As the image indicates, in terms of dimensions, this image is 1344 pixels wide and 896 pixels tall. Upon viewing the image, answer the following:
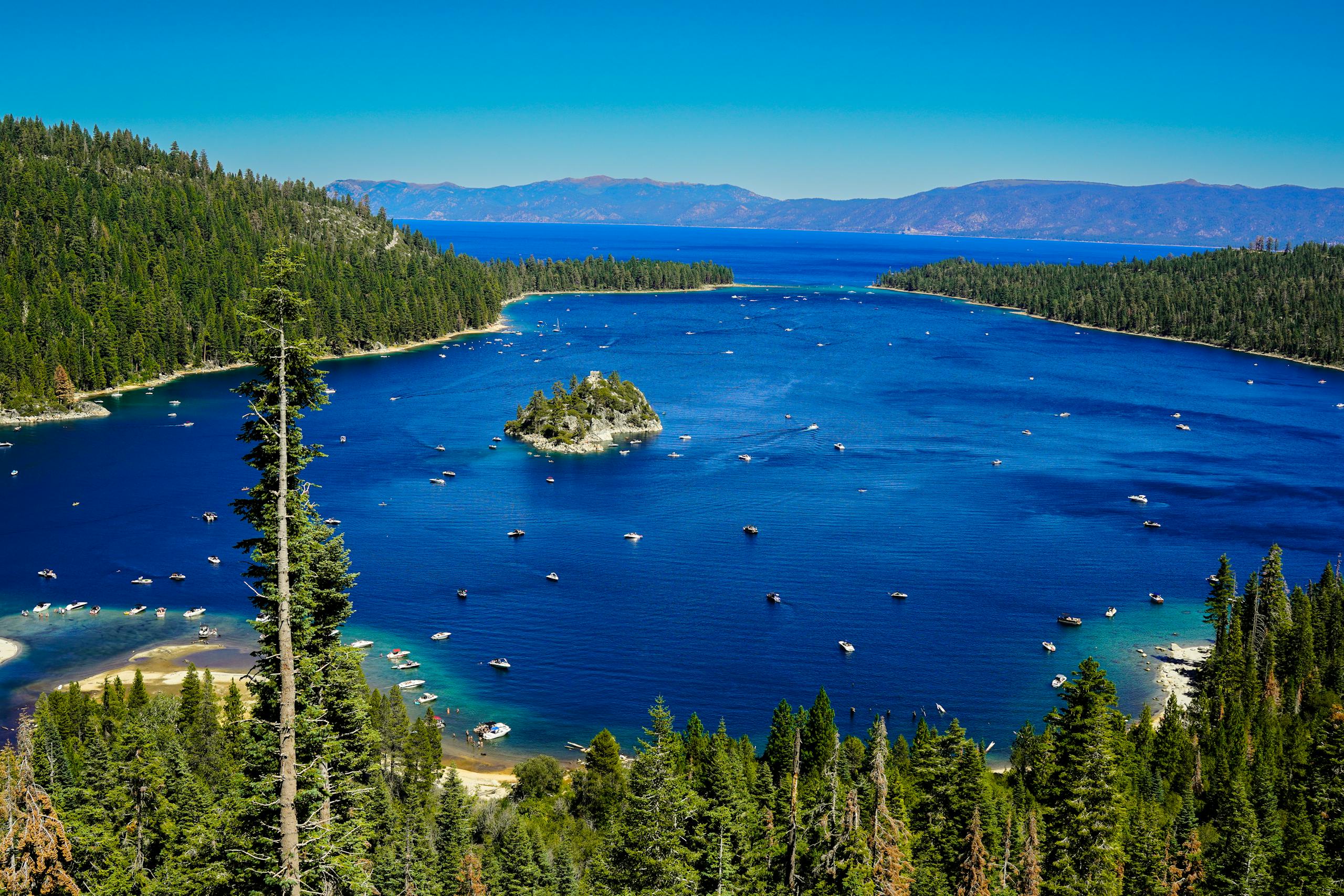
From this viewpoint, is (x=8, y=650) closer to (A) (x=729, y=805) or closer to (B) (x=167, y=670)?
(B) (x=167, y=670)

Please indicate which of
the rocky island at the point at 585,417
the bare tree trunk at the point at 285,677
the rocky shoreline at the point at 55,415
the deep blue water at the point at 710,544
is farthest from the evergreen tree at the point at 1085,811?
the rocky shoreline at the point at 55,415

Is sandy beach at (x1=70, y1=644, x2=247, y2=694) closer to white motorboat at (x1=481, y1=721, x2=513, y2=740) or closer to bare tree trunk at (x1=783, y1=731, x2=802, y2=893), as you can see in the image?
white motorboat at (x1=481, y1=721, x2=513, y2=740)

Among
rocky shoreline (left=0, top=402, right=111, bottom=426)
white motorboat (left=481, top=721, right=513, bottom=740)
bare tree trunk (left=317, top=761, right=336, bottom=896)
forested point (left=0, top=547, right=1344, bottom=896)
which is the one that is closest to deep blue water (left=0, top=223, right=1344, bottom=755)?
white motorboat (left=481, top=721, right=513, bottom=740)

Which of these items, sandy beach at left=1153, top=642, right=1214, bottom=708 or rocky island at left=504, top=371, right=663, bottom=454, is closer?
sandy beach at left=1153, top=642, right=1214, bottom=708

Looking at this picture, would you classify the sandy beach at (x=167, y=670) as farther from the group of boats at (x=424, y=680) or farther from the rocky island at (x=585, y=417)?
the rocky island at (x=585, y=417)

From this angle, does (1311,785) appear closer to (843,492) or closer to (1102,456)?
(843,492)

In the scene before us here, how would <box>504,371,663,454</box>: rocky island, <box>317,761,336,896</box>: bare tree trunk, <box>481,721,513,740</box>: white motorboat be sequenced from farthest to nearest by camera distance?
1. <box>504,371,663,454</box>: rocky island
2. <box>481,721,513,740</box>: white motorboat
3. <box>317,761,336,896</box>: bare tree trunk
